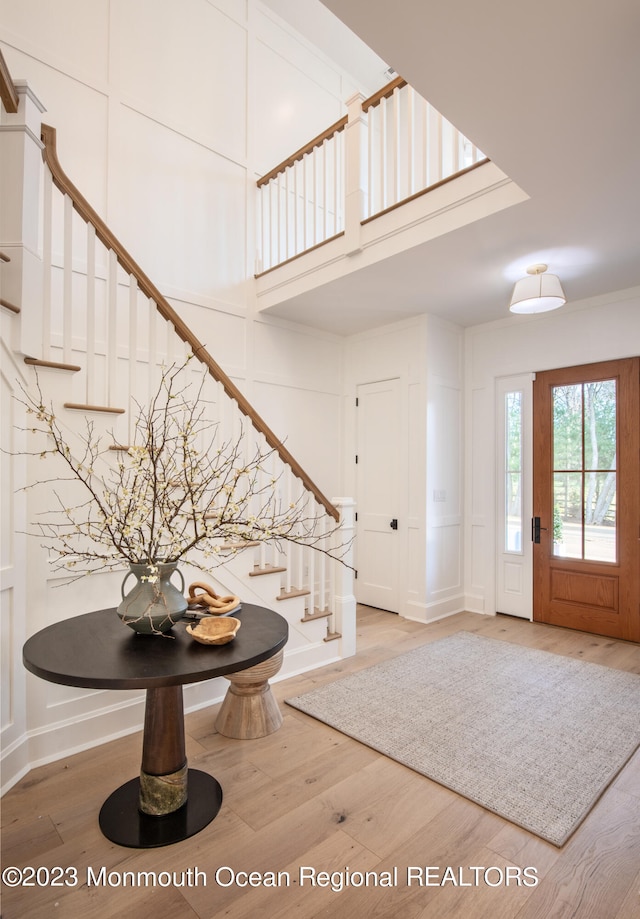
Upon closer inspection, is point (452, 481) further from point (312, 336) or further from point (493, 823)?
point (493, 823)

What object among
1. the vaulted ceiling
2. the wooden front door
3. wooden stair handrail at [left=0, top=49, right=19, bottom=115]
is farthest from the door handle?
wooden stair handrail at [left=0, top=49, right=19, bottom=115]

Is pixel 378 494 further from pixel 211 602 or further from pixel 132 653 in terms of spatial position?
pixel 132 653

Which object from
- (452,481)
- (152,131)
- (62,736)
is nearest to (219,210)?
(152,131)

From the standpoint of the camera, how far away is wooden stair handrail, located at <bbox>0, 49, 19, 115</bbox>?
Result: 6.39ft

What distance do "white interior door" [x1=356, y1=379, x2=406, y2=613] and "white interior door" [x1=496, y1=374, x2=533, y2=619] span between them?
0.98 meters

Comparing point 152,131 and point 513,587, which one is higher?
point 152,131

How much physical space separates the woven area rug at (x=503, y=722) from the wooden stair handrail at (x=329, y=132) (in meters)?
3.80

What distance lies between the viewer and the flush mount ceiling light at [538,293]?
130 inches

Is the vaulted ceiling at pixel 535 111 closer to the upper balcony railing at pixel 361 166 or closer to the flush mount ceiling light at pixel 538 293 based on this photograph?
the flush mount ceiling light at pixel 538 293

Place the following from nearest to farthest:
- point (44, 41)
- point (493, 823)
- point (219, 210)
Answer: point (493, 823)
point (44, 41)
point (219, 210)

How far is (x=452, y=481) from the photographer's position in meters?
4.80

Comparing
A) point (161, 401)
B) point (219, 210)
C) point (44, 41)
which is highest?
point (44, 41)

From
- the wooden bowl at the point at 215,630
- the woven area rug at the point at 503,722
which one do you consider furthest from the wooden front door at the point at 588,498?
the wooden bowl at the point at 215,630

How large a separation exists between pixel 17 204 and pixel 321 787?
2.78 meters
